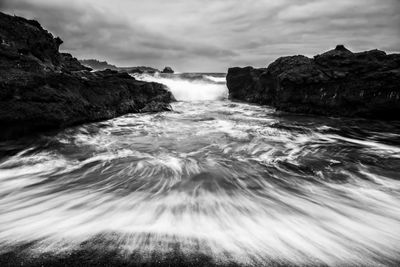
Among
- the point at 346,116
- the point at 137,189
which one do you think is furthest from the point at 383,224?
the point at 346,116

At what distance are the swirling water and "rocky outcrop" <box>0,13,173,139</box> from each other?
21.3 inches

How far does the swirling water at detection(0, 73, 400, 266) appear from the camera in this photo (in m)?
2.52

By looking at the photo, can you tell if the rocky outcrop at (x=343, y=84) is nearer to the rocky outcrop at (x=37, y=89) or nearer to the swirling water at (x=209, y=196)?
the swirling water at (x=209, y=196)

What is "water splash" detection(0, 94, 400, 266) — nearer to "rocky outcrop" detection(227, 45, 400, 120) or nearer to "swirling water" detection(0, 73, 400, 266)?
"swirling water" detection(0, 73, 400, 266)

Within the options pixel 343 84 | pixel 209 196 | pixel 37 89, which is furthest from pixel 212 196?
pixel 343 84

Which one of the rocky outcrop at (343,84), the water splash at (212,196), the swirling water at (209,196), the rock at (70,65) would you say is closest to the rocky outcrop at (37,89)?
the swirling water at (209,196)

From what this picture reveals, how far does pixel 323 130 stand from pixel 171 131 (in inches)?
216

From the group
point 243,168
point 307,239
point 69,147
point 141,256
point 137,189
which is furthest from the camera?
point 69,147

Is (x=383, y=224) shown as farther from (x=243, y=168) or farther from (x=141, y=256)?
(x=141, y=256)

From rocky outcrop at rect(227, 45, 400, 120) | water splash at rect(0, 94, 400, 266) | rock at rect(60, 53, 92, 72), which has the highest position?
rock at rect(60, 53, 92, 72)

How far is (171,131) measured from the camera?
29.6ft

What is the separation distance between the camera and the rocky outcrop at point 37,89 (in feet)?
21.3

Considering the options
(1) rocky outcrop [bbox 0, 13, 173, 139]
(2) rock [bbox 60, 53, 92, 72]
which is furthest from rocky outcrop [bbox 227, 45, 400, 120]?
(2) rock [bbox 60, 53, 92, 72]

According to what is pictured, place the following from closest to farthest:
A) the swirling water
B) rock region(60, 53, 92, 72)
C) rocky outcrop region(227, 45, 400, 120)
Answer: the swirling water → rock region(60, 53, 92, 72) → rocky outcrop region(227, 45, 400, 120)
